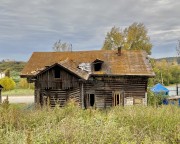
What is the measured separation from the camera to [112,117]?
436 inches

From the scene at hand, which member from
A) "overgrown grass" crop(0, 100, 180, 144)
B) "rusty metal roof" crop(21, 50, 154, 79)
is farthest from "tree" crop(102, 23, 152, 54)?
"overgrown grass" crop(0, 100, 180, 144)

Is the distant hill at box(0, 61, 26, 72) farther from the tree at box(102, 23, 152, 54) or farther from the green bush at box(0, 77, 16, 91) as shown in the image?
the tree at box(102, 23, 152, 54)

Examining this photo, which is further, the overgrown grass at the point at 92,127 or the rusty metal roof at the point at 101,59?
the rusty metal roof at the point at 101,59

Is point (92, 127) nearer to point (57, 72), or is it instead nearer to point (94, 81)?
point (57, 72)

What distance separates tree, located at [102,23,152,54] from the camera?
48.6m

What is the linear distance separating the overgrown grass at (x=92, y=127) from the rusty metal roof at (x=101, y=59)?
15.1 meters

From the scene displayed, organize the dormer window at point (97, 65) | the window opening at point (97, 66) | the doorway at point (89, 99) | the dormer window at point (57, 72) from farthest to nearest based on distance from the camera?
the window opening at point (97, 66), the dormer window at point (97, 65), the doorway at point (89, 99), the dormer window at point (57, 72)

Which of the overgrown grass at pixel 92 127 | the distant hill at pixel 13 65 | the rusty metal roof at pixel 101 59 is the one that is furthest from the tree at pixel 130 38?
the distant hill at pixel 13 65

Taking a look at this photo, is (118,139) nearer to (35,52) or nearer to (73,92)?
(73,92)

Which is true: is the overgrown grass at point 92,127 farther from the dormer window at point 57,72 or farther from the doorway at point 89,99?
the doorway at point 89,99

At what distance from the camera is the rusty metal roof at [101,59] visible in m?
28.1

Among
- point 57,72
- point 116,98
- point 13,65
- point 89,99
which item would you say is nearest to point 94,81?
point 89,99

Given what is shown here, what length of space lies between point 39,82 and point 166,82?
4681 cm

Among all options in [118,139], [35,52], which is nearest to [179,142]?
[118,139]
